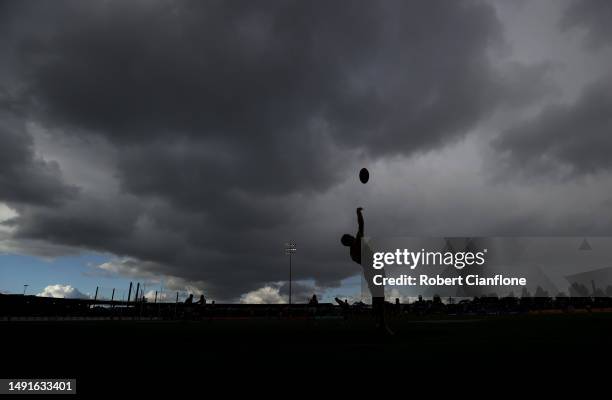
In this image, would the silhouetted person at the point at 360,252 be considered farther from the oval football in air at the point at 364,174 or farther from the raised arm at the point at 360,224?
the oval football in air at the point at 364,174

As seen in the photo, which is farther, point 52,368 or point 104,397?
point 52,368

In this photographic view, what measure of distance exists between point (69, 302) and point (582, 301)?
136 m

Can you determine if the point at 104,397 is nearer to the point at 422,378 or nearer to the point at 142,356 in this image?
the point at 422,378

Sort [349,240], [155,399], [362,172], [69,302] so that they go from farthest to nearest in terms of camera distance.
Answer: [69,302], [362,172], [349,240], [155,399]

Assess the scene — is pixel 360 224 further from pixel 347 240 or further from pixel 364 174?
pixel 364 174

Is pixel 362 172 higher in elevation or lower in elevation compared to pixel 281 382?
higher

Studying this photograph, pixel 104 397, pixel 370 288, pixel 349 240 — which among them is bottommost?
pixel 104 397

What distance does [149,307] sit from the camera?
520ft

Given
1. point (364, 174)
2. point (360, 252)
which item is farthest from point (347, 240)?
point (364, 174)

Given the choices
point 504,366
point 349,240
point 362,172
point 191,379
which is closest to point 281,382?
point 191,379

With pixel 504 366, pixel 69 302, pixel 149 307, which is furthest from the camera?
pixel 149 307

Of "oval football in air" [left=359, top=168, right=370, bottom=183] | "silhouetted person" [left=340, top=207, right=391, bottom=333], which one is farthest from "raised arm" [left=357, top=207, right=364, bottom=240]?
"oval football in air" [left=359, top=168, right=370, bottom=183]

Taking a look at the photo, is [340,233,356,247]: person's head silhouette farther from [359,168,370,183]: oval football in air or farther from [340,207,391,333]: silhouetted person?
[359,168,370,183]: oval football in air

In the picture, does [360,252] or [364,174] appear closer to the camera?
[360,252]
